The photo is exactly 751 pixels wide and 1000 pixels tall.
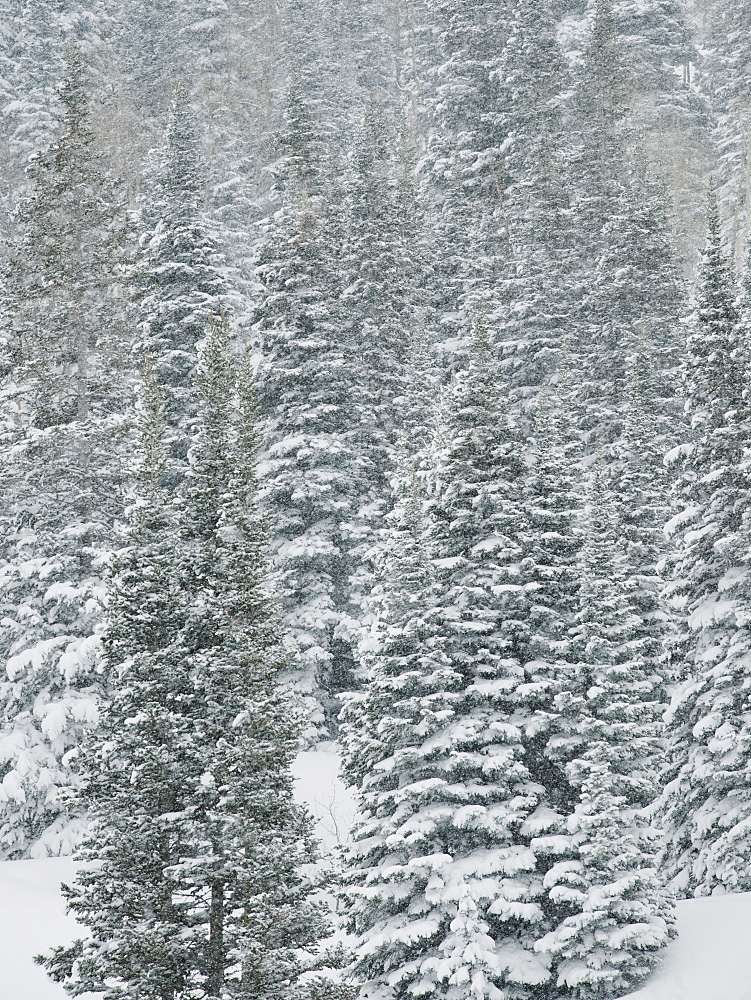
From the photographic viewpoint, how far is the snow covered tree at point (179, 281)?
30516 mm

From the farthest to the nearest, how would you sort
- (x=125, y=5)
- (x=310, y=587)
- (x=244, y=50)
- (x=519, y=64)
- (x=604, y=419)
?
(x=125, y=5) < (x=244, y=50) < (x=519, y=64) < (x=604, y=419) < (x=310, y=587)

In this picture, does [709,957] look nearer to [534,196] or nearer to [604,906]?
[604,906]

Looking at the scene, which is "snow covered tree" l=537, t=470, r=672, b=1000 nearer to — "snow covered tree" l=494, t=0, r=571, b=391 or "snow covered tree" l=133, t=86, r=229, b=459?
"snow covered tree" l=133, t=86, r=229, b=459

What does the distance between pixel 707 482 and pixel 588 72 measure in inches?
1382

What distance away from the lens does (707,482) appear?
65.4 feet

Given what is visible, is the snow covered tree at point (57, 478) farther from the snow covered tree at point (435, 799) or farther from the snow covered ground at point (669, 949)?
the snow covered tree at point (435, 799)

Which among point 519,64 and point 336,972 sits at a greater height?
point 519,64

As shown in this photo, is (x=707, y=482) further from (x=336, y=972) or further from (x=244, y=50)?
(x=244, y=50)

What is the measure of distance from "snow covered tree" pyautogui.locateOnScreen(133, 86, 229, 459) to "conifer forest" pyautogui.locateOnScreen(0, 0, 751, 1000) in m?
0.15

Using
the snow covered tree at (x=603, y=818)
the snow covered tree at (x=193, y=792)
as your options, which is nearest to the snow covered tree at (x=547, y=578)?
the snow covered tree at (x=603, y=818)

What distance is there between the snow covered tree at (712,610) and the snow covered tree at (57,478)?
12.2 meters

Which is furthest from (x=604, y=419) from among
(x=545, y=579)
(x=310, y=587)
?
(x=545, y=579)

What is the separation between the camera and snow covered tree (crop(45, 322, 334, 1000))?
42.8ft

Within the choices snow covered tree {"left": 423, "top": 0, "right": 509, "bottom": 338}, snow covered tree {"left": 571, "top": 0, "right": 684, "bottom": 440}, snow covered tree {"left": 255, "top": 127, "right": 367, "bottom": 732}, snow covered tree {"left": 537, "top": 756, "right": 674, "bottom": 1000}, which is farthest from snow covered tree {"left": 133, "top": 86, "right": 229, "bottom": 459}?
snow covered tree {"left": 537, "top": 756, "right": 674, "bottom": 1000}
